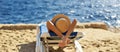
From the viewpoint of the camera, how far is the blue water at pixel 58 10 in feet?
32.4

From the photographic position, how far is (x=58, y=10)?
11.2 meters

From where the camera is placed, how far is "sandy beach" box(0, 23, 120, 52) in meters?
4.79

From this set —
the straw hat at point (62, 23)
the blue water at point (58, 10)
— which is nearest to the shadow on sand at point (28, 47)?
the straw hat at point (62, 23)

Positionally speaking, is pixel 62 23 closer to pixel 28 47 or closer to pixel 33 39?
pixel 28 47

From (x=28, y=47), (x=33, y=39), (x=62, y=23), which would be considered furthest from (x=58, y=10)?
(x=62, y=23)

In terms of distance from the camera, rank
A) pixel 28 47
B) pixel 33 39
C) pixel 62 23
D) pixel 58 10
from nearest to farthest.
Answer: pixel 62 23, pixel 28 47, pixel 33 39, pixel 58 10

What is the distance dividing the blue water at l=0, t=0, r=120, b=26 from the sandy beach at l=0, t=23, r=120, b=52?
3101 millimetres

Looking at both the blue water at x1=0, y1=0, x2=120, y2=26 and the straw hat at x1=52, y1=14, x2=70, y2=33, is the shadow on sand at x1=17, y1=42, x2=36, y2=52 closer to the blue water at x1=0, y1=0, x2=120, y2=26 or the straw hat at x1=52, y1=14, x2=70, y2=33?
the straw hat at x1=52, y1=14, x2=70, y2=33

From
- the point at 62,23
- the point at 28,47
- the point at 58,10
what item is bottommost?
the point at 58,10

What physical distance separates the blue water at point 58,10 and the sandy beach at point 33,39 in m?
3.10

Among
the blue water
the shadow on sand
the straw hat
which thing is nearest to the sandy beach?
the shadow on sand

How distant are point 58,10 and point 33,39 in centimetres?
600

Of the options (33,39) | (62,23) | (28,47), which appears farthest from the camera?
(33,39)

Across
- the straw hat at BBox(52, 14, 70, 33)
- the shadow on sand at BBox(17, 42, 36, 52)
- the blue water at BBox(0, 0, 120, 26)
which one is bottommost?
the blue water at BBox(0, 0, 120, 26)
